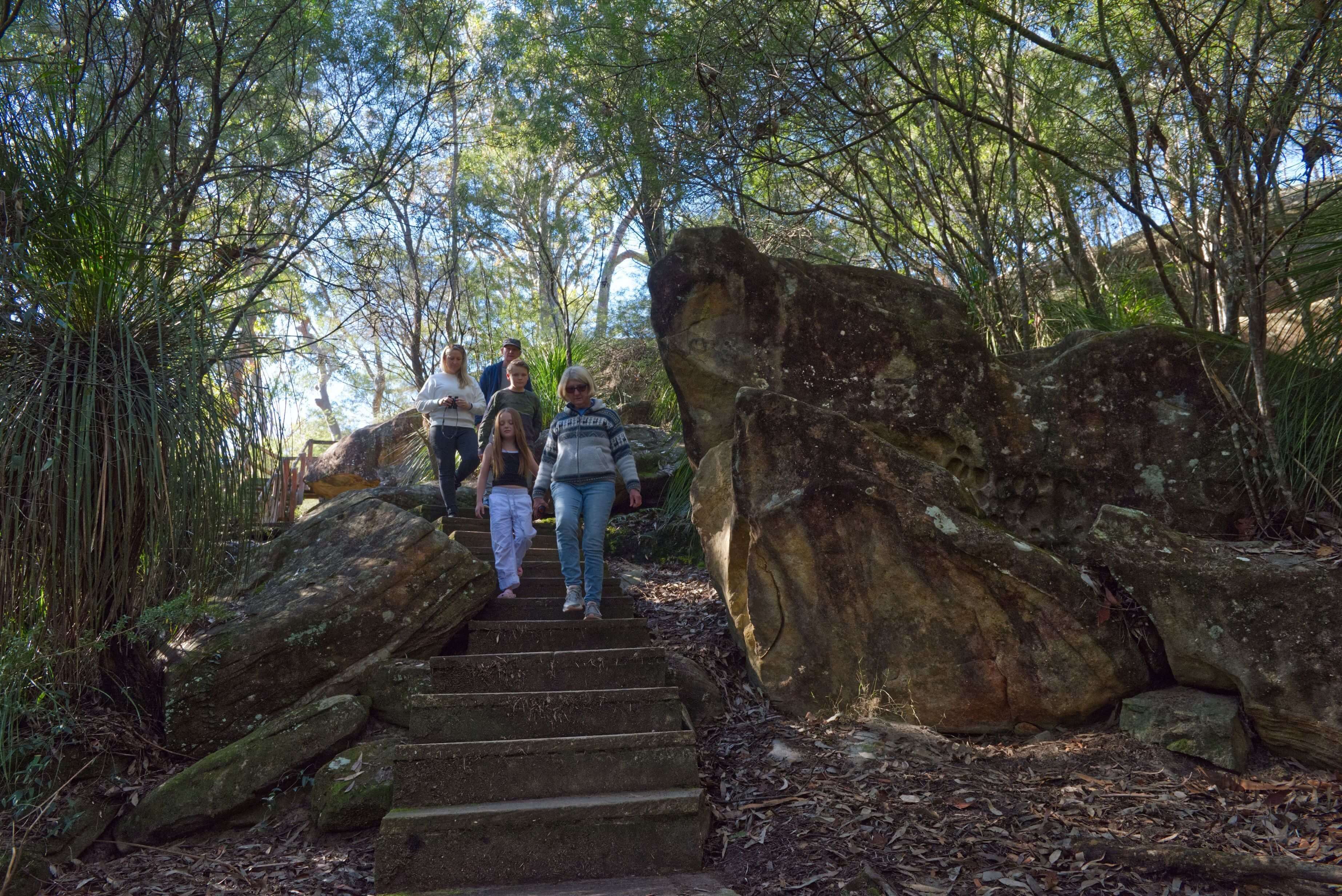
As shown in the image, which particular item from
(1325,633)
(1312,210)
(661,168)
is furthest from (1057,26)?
(1325,633)

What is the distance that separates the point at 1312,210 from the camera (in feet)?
14.1

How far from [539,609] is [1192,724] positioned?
3.86 m

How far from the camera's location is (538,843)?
3.68m

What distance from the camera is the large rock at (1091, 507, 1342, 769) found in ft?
12.1

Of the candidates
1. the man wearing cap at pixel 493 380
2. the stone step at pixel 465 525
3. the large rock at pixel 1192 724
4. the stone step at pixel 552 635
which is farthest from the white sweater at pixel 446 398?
the large rock at pixel 1192 724

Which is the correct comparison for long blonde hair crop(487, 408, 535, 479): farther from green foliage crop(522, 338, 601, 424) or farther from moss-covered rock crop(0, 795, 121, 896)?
green foliage crop(522, 338, 601, 424)

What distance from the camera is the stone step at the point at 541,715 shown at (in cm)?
426

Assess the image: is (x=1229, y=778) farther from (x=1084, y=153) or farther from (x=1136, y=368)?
(x=1084, y=153)

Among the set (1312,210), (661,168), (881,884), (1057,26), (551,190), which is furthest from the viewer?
(551,190)

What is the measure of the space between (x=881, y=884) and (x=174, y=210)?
527cm

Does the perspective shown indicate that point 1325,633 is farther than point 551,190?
No

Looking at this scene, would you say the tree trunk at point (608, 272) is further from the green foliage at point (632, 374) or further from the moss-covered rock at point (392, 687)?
the moss-covered rock at point (392, 687)

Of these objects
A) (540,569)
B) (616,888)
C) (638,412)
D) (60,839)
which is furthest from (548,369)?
(616,888)

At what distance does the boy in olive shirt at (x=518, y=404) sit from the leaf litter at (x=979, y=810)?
3073mm
